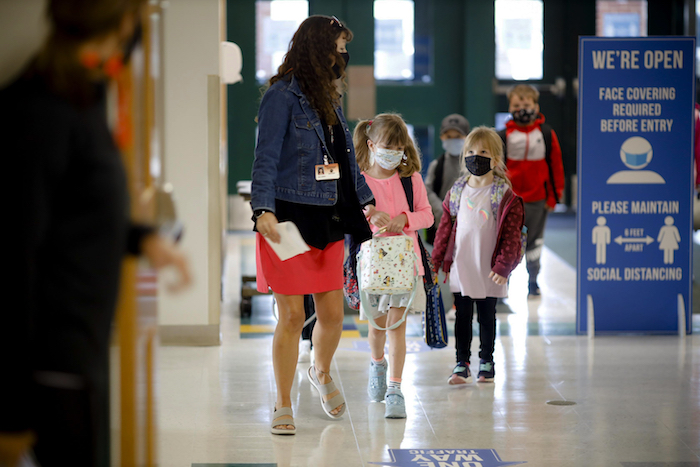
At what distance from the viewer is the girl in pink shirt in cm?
356

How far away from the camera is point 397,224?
3553mm

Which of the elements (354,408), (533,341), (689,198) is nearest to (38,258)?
(354,408)

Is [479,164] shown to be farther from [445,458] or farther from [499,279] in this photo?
[445,458]

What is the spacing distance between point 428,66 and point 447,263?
1129 centimetres

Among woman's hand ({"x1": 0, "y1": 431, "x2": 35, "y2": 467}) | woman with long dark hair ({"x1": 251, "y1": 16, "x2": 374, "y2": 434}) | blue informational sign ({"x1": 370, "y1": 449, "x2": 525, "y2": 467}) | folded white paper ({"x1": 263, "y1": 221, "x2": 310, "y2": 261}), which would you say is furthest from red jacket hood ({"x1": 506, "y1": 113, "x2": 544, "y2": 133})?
woman's hand ({"x1": 0, "y1": 431, "x2": 35, "y2": 467})

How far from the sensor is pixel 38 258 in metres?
1.33

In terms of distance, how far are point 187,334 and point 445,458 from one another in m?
2.37

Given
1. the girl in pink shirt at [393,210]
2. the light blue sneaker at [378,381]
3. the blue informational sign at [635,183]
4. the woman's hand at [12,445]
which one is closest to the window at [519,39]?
the blue informational sign at [635,183]

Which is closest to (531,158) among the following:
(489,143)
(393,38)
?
(489,143)

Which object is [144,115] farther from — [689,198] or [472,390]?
[689,198]

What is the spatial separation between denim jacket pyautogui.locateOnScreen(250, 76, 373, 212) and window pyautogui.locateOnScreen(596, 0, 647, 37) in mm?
13256

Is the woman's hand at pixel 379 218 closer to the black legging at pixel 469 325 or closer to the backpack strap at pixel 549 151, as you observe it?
the black legging at pixel 469 325

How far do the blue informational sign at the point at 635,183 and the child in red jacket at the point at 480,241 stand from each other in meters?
1.35

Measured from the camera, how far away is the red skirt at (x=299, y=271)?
3.16 m
